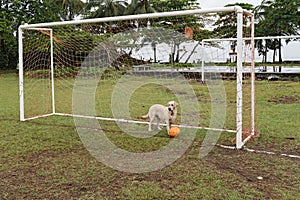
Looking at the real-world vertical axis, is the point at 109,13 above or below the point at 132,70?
above

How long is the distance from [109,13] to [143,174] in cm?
2363

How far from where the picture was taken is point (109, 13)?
25766 mm

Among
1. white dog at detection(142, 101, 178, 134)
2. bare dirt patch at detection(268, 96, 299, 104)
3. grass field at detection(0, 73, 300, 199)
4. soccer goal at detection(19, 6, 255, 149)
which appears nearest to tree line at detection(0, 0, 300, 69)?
soccer goal at detection(19, 6, 255, 149)

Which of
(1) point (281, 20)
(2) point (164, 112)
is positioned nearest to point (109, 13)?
(1) point (281, 20)

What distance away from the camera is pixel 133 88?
11383 mm

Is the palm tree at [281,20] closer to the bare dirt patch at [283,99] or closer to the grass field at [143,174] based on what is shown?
the bare dirt patch at [283,99]

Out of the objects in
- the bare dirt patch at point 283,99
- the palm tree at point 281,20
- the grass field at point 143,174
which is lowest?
the grass field at point 143,174

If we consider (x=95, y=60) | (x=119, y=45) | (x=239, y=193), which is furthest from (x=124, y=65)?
(x=239, y=193)

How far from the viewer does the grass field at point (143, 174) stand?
304 cm

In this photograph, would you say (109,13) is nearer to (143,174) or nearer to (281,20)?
(281,20)

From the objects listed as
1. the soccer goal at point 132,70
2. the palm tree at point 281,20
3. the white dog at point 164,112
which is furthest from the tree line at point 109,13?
the white dog at point 164,112

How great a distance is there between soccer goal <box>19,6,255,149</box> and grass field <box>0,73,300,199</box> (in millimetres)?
574

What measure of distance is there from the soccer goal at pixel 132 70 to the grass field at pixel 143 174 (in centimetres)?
57

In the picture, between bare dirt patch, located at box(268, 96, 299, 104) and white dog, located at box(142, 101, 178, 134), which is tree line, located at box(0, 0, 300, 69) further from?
white dog, located at box(142, 101, 178, 134)
